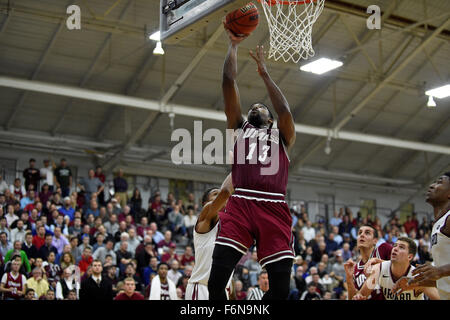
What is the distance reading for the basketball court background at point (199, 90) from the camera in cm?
1834

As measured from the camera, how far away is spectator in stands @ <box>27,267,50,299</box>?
12920mm

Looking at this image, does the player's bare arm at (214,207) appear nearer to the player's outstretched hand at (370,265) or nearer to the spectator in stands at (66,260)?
the player's outstretched hand at (370,265)

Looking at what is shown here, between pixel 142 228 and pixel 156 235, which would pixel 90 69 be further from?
pixel 156 235

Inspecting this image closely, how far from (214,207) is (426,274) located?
223 cm

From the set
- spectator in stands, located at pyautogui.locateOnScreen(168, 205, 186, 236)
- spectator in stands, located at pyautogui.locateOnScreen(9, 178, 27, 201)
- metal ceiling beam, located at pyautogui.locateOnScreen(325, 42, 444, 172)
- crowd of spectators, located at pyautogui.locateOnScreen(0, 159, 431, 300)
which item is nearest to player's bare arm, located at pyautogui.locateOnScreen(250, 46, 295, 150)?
crowd of spectators, located at pyautogui.locateOnScreen(0, 159, 431, 300)

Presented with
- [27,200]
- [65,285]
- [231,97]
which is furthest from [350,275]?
[27,200]

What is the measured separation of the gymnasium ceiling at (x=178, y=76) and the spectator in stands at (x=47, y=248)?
609 cm

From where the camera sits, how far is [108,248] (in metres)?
15.3

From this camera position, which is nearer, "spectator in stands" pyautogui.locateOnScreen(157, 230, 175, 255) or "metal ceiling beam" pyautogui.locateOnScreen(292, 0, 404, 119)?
"spectator in stands" pyautogui.locateOnScreen(157, 230, 175, 255)

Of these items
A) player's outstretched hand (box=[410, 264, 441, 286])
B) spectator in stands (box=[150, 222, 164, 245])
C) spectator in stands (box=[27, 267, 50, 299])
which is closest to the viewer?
player's outstretched hand (box=[410, 264, 441, 286])

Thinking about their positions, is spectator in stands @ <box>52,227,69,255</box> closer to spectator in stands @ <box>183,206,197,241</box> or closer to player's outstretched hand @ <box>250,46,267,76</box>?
spectator in stands @ <box>183,206,197,241</box>

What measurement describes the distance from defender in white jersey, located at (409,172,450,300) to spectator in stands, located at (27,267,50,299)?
9.11m

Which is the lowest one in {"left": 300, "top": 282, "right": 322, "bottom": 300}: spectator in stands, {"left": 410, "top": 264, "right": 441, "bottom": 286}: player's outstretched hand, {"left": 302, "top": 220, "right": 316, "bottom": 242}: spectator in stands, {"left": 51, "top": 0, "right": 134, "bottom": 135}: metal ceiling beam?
{"left": 410, "top": 264, "right": 441, "bottom": 286}: player's outstretched hand
